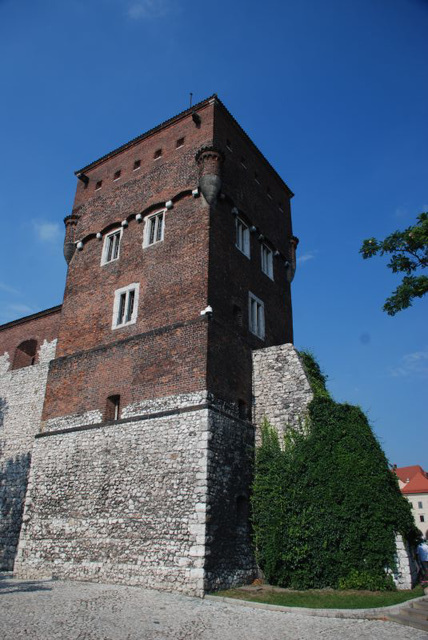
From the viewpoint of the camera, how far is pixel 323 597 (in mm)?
11898

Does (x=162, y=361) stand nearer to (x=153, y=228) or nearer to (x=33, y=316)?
(x=153, y=228)

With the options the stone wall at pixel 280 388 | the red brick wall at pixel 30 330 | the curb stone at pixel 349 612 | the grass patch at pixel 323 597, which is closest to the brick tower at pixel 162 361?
the stone wall at pixel 280 388

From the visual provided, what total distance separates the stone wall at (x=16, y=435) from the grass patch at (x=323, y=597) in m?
10.1

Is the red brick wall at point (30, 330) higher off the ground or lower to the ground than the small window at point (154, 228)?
lower

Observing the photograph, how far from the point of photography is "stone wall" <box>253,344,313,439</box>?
52.3 feet

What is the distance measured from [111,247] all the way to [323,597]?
14.7 m

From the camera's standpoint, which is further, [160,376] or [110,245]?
[110,245]

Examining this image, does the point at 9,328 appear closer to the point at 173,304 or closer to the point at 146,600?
the point at 173,304

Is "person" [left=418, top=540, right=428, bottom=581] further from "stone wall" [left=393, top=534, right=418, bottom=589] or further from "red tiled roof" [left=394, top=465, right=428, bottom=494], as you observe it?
"red tiled roof" [left=394, top=465, right=428, bottom=494]

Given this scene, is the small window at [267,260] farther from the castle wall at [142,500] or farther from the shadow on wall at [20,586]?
the shadow on wall at [20,586]

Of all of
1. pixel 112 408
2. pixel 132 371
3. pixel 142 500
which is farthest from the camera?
pixel 112 408

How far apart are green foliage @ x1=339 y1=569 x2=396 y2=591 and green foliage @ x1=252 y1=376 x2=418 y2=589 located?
0.09 ft

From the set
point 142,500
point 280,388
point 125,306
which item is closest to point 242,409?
point 280,388

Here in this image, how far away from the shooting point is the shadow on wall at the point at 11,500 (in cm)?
Result: 1842
